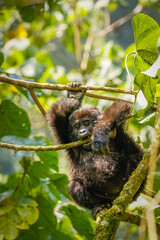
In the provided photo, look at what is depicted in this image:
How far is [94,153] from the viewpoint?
3.17 m

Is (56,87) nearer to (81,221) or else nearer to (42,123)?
(81,221)

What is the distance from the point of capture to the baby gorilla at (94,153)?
2.94m

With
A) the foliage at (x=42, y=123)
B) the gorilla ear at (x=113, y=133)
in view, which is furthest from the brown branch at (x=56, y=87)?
the gorilla ear at (x=113, y=133)

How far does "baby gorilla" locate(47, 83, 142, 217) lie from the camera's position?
2.94 meters

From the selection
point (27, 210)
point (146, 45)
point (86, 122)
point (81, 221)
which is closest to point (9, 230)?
point (27, 210)

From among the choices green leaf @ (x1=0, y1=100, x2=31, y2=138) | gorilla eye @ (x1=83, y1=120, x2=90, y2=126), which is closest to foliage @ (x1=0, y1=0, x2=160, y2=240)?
green leaf @ (x1=0, y1=100, x2=31, y2=138)

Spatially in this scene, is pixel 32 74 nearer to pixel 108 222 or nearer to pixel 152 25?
pixel 152 25

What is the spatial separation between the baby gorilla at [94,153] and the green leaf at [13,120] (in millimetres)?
301

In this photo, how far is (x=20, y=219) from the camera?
3053mm

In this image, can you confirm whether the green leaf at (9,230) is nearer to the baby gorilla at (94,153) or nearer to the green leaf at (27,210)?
the green leaf at (27,210)

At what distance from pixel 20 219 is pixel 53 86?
148cm

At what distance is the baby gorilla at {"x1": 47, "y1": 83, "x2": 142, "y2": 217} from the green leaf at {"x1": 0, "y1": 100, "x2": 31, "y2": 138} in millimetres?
301

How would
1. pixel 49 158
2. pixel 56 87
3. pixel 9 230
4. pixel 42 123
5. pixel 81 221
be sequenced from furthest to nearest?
pixel 42 123 → pixel 49 158 → pixel 81 221 → pixel 9 230 → pixel 56 87

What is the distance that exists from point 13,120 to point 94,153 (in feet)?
3.39
